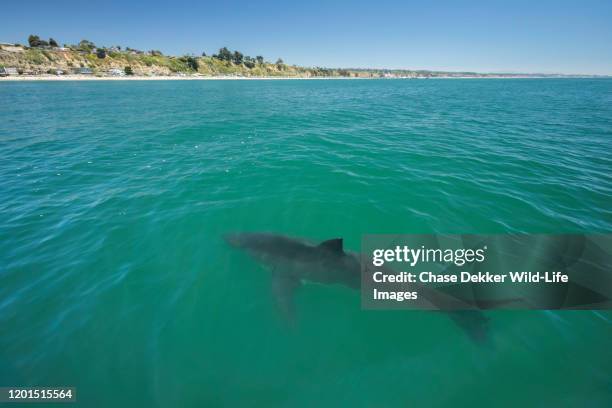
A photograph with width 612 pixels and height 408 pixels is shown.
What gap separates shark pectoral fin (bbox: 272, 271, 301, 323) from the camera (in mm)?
7079

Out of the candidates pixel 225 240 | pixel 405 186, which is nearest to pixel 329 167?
pixel 405 186

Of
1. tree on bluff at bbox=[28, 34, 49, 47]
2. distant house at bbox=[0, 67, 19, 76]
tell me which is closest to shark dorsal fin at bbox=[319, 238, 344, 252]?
distant house at bbox=[0, 67, 19, 76]

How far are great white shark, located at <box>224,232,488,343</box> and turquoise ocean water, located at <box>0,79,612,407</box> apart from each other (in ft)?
1.02

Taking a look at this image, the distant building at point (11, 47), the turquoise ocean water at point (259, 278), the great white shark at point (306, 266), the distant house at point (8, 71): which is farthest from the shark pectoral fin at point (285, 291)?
the distant building at point (11, 47)

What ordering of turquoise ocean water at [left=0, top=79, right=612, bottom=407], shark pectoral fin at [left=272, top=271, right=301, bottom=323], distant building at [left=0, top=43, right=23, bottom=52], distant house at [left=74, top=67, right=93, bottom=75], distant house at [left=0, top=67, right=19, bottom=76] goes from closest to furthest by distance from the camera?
turquoise ocean water at [left=0, top=79, right=612, bottom=407], shark pectoral fin at [left=272, top=271, right=301, bottom=323], distant house at [left=0, top=67, right=19, bottom=76], distant building at [left=0, top=43, right=23, bottom=52], distant house at [left=74, top=67, right=93, bottom=75]

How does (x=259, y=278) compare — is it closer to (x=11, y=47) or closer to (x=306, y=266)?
(x=306, y=266)

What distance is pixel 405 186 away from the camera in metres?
13.3

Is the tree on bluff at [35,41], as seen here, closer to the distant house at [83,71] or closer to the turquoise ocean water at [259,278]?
the distant house at [83,71]

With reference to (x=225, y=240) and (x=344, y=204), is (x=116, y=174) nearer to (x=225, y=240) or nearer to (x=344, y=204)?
(x=225, y=240)

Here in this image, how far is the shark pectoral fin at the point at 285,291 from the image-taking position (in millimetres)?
7079

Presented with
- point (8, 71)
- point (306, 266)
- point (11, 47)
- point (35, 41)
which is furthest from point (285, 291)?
point (35, 41)

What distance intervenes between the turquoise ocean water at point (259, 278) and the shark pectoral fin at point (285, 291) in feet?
0.73

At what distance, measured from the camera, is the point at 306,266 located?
26.8 ft

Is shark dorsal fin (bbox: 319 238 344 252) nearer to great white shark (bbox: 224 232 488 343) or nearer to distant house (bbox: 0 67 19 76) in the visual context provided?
great white shark (bbox: 224 232 488 343)
